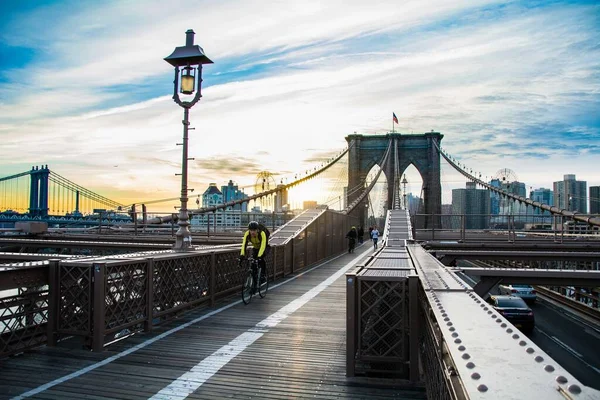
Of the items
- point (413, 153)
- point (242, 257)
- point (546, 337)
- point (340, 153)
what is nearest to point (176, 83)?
point (242, 257)

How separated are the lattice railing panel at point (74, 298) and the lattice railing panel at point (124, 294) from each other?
0.22 m

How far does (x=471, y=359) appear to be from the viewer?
2318 mm

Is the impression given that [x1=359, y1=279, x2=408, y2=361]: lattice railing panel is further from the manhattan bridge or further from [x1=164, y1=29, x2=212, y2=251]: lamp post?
[x1=164, y1=29, x2=212, y2=251]: lamp post

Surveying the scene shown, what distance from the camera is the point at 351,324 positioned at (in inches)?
204

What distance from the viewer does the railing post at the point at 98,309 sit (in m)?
5.95

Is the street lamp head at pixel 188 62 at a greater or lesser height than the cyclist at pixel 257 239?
greater

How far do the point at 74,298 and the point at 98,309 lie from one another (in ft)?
1.29

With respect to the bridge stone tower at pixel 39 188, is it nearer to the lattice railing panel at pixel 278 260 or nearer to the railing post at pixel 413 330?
the lattice railing panel at pixel 278 260

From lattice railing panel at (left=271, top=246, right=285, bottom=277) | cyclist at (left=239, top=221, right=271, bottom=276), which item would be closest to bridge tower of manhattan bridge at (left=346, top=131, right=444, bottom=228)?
lattice railing panel at (left=271, top=246, right=285, bottom=277)

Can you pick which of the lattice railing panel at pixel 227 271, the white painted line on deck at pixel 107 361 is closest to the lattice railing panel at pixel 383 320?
the white painted line on deck at pixel 107 361

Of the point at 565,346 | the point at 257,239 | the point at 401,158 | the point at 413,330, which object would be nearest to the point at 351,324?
the point at 413,330

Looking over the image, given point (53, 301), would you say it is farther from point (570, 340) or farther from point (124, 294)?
point (570, 340)

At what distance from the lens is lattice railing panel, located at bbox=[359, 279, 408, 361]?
505 centimetres

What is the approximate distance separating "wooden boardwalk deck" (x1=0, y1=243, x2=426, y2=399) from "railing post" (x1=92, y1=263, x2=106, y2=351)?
0.16 m
